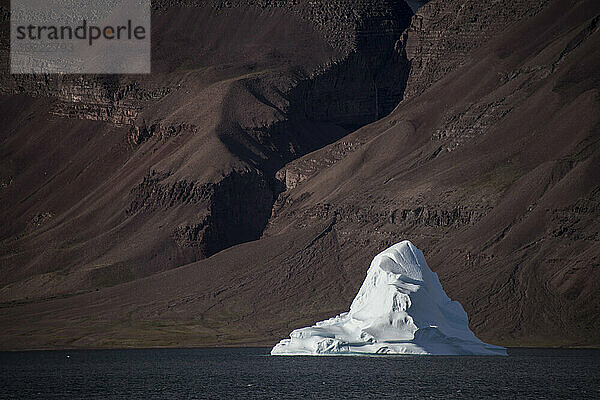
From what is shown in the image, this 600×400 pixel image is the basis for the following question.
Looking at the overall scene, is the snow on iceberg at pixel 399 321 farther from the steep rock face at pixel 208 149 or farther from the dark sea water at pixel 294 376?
the steep rock face at pixel 208 149

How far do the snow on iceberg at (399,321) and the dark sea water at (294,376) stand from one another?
1364mm

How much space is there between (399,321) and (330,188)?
154 feet

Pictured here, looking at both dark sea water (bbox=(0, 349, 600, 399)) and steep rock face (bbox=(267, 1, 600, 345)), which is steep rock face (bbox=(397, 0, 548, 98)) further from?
dark sea water (bbox=(0, 349, 600, 399))

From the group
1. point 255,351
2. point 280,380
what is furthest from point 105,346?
point 280,380

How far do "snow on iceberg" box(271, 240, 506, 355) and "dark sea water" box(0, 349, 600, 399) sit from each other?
1.36m

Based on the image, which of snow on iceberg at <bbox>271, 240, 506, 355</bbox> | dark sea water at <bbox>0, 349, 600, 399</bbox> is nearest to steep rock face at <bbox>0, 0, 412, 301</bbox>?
dark sea water at <bbox>0, 349, 600, 399</bbox>

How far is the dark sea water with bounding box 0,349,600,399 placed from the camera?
10756 cm

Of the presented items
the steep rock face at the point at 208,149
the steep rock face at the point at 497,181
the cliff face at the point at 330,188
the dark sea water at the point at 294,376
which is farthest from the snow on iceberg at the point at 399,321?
the steep rock face at the point at 208,149

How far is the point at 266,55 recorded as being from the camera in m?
195

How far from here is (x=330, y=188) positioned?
556ft

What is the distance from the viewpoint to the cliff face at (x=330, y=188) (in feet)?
489

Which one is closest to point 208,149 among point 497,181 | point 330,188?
point 330,188

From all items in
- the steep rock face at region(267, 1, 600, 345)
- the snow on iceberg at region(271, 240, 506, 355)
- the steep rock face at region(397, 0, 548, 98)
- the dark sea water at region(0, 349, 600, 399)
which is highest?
the steep rock face at region(397, 0, 548, 98)

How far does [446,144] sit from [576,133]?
15.0 meters
